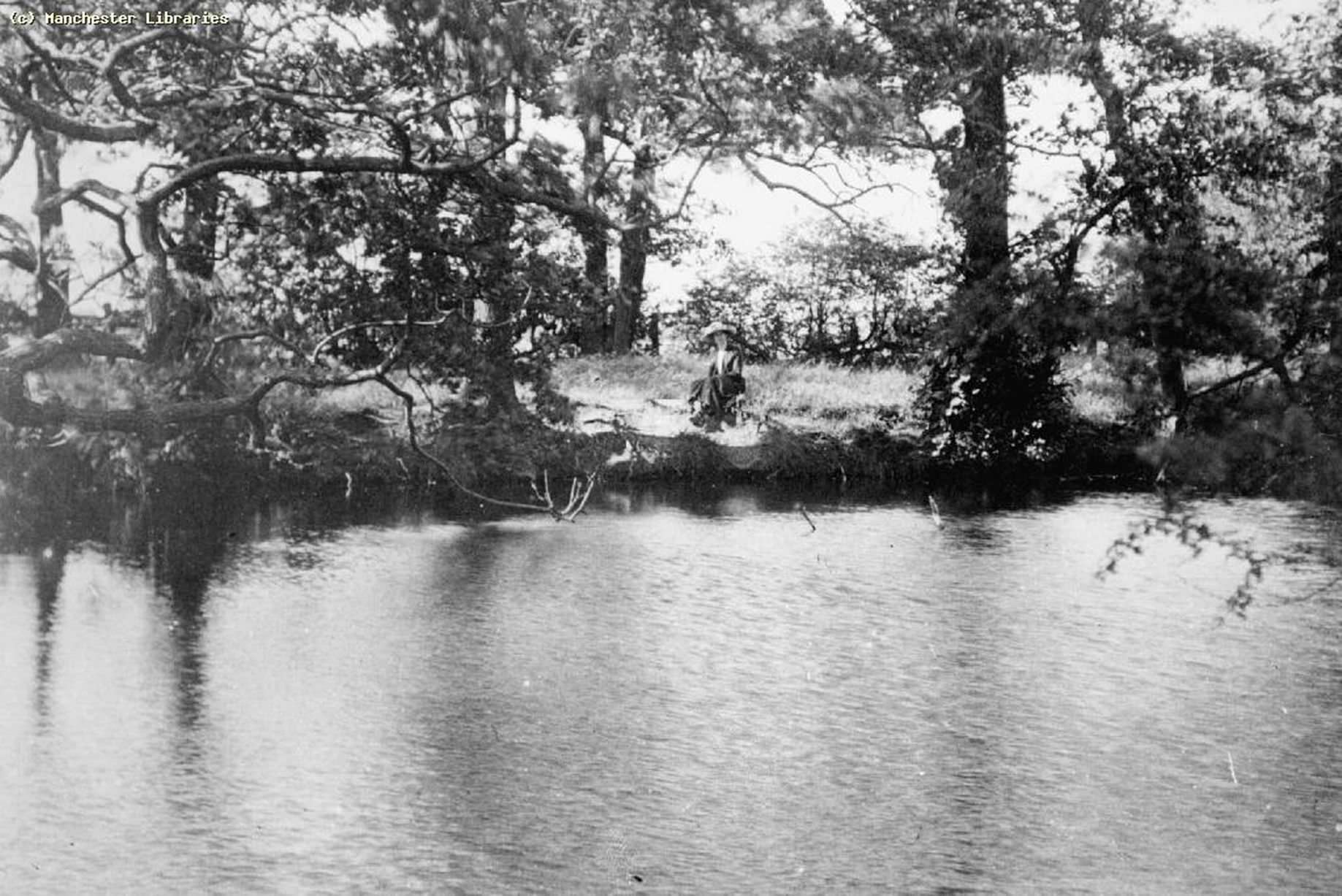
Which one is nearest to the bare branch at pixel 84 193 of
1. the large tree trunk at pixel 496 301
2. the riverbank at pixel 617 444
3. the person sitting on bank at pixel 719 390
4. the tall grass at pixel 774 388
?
the riverbank at pixel 617 444

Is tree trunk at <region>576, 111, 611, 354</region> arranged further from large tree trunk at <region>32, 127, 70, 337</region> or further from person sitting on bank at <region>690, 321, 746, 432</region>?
large tree trunk at <region>32, 127, 70, 337</region>

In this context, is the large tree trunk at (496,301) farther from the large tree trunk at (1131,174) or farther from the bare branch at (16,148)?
the large tree trunk at (1131,174)

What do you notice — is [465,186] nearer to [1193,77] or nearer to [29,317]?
[29,317]

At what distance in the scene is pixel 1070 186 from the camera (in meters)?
14.3

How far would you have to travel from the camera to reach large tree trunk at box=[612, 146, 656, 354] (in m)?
14.0

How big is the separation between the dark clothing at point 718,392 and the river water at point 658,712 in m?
3.34

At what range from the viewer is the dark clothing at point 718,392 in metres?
16.2

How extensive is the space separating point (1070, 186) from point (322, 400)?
7.44 metres

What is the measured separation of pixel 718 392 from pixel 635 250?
178cm

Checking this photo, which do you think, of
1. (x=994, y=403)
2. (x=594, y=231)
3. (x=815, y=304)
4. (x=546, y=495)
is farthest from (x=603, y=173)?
(x=815, y=304)

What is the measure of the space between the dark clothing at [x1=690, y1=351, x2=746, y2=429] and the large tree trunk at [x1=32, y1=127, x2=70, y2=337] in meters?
6.49

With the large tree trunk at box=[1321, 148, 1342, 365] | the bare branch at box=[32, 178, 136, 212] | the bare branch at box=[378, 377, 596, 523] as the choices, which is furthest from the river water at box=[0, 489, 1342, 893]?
the bare branch at box=[32, 178, 136, 212]

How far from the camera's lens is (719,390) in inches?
639

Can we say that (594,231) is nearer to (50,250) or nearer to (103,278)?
(103,278)
